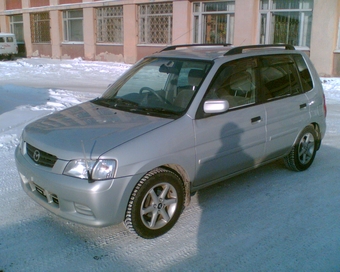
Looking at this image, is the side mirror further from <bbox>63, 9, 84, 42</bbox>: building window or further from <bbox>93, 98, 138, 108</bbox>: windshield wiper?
<bbox>63, 9, 84, 42</bbox>: building window

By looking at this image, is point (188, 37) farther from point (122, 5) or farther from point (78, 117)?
point (78, 117)

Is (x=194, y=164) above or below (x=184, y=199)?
above

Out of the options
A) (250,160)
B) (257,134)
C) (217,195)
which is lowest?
(217,195)

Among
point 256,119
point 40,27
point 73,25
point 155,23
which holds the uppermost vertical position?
point 155,23

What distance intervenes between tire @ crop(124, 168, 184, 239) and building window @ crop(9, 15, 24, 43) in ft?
93.4

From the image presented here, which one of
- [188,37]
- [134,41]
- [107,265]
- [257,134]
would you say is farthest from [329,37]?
[107,265]

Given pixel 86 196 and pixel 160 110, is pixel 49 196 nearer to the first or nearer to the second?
pixel 86 196

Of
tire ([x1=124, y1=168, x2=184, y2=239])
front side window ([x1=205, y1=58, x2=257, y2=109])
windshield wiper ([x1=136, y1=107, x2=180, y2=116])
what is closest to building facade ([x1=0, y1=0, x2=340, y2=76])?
front side window ([x1=205, y1=58, x2=257, y2=109])

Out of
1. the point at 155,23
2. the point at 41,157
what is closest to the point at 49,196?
the point at 41,157

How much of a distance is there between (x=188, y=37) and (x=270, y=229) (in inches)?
641

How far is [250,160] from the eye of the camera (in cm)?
474

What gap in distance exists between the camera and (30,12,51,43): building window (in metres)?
26.7

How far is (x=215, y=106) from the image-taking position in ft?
13.3

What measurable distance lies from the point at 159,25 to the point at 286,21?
663 centimetres
